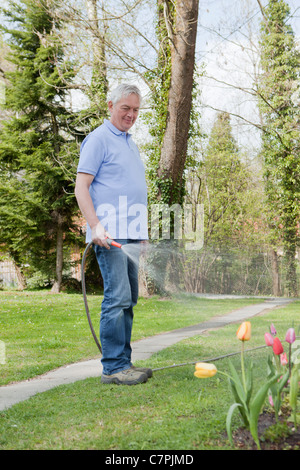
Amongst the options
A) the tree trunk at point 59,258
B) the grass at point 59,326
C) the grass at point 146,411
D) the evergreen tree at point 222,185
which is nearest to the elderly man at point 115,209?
the grass at point 146,411

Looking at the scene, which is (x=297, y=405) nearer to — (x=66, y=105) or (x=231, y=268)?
(x=231, y=268)

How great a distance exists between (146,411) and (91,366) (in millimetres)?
1551

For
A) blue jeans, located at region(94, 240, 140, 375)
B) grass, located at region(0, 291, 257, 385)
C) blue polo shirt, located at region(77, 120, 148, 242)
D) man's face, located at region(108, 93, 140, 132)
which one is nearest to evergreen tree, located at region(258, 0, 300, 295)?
grass, located at region(0, 291, 257, 385)

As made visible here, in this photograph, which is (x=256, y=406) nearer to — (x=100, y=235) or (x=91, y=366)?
(x=100, y=235)

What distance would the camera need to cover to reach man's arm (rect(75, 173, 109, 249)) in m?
2.68

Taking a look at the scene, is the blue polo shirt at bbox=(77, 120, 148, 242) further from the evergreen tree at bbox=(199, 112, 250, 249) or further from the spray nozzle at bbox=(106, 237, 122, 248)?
the evergreen tree at bbox=(199, 112, 250, 249)

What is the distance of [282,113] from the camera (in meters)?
13.5

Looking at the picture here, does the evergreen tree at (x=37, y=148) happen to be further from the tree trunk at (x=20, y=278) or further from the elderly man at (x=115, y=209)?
the elderly man at (x=115, y=209)

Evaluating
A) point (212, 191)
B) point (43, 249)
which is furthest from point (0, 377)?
point (212, 191)

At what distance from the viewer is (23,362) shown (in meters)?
3.95

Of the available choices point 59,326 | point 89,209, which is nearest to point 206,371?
point 89,209

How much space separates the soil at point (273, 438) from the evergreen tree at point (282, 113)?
1205cm

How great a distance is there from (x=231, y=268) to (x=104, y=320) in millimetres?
965

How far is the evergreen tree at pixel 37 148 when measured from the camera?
12.5m
